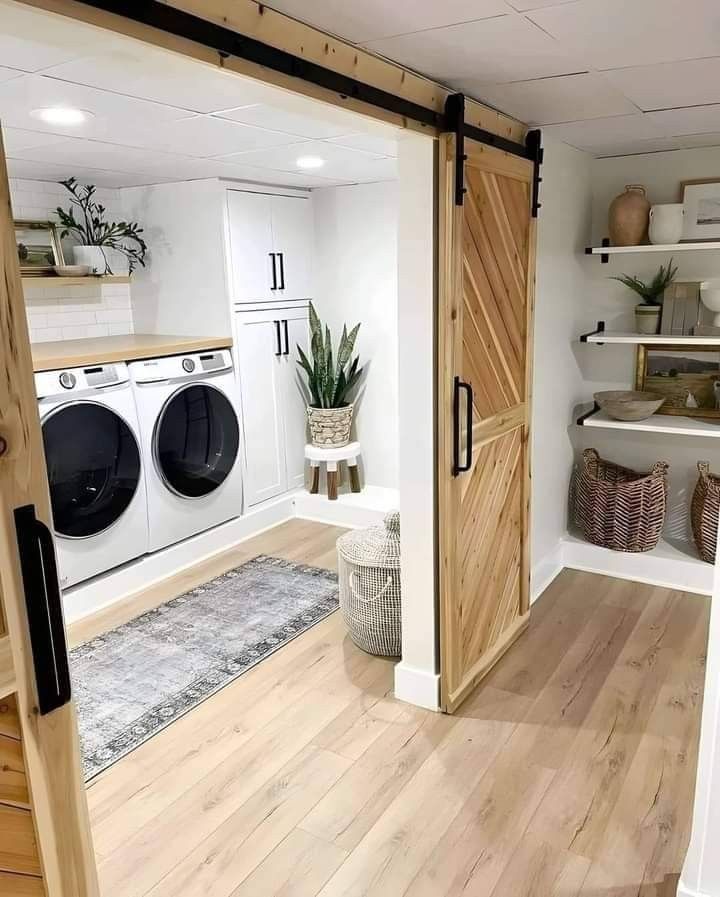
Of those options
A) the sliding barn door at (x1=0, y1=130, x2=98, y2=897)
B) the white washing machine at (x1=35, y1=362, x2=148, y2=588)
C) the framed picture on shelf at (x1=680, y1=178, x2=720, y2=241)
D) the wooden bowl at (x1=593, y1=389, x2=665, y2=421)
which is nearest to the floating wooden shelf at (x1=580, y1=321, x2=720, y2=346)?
the wooden bowl at (x1=593, y1=389, x2=665, y2=421)

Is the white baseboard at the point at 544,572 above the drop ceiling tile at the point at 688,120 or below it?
below

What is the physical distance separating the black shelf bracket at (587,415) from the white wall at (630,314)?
0.19ft

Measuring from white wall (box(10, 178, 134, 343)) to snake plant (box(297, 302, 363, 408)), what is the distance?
1.15 metres

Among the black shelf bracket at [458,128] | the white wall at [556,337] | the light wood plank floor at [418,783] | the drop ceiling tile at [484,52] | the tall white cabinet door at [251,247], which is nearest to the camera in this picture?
the drop ceiling tile at [484,52]

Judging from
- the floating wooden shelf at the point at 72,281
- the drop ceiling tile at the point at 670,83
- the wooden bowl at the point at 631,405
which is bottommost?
the wooden bowl at the point at 631,405

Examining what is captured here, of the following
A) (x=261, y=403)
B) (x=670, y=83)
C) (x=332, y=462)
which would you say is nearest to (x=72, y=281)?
(x=261, y=403)

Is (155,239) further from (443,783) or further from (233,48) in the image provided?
(443,783)

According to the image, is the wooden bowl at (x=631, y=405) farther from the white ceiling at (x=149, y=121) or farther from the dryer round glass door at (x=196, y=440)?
the dryer round glass door at (x=196, y=440)

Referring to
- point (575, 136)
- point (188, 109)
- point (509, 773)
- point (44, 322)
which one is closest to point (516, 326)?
point (575, 136)

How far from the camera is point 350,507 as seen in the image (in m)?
4.69

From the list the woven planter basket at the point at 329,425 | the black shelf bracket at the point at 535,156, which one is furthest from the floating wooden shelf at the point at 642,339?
the woven planter basket at the point at 329,425

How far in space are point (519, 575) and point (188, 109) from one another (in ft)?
7.39

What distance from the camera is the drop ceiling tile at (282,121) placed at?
8.06ft

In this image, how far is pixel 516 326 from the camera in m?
3.01
